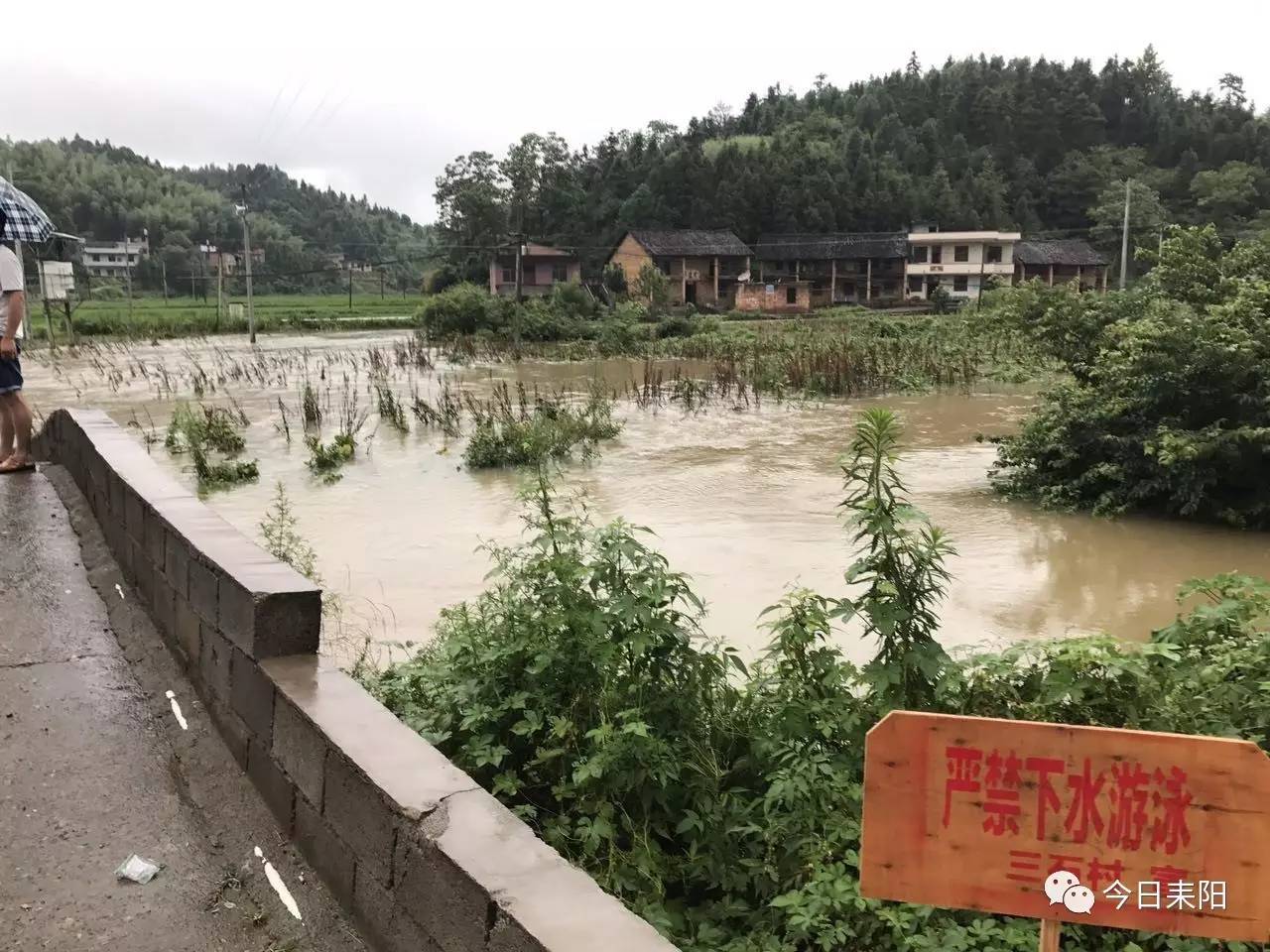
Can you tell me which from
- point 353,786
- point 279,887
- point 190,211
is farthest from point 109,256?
point 353,786

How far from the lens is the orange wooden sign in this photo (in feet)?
5.92

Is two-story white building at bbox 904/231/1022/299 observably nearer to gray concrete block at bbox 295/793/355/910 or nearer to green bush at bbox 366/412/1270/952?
green bush at bbox 366/412/1270/952

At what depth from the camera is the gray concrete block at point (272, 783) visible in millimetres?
2963

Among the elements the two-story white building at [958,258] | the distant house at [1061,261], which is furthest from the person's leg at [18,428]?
the distant house at [1061,261]

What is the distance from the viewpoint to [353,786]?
257 cm

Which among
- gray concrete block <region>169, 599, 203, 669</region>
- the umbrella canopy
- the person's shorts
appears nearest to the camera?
gray concrete block <region>169, 599, 203, 669</region>

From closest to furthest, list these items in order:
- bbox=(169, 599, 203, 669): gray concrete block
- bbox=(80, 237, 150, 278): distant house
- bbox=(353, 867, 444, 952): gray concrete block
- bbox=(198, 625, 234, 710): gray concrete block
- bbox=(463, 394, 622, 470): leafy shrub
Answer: bbox=(353, 867, 444, 952): gray concrete block < bbox=(198, 625, 234, 710): gray concrete block < bbox=(169, 599, 203, 669): gray concrete block < bbox=(463, 394, 622, 470): leafy shrub < bbox=(80, 237, 150, 278): distant house

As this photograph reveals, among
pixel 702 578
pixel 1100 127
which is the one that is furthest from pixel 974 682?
pixel 1100 127

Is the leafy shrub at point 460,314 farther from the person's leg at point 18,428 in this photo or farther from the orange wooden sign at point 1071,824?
the orange wooden sign at point 1071,824

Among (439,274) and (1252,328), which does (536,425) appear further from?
(439,274)

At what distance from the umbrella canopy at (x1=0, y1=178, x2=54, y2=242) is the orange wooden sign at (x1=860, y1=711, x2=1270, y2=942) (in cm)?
756

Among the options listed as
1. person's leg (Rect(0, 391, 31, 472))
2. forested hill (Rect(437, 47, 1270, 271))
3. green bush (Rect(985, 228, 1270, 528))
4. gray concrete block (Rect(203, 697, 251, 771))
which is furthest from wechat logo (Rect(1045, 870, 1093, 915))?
forested hill (Rect(437, 47, 1270, 271))

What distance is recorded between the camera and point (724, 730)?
3463 millimetres

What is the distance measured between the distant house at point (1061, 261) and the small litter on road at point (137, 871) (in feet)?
179
